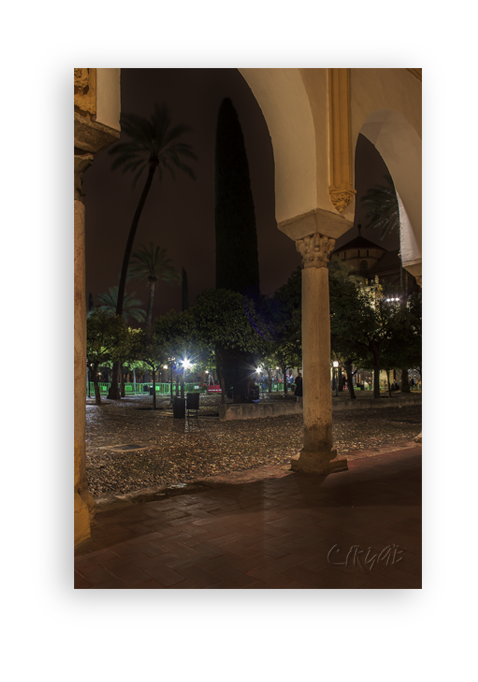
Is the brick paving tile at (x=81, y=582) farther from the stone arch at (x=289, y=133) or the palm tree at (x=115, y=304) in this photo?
the palm tree at (x=115, y=304)

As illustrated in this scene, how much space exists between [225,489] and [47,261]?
11.1 feet

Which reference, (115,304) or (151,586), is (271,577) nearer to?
(151,586)

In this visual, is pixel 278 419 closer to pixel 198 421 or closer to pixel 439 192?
pixel 198 421

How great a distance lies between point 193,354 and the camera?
757 inches

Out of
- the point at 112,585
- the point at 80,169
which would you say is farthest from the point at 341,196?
the point at 112,585

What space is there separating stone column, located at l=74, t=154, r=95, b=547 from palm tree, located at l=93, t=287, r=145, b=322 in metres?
43.8

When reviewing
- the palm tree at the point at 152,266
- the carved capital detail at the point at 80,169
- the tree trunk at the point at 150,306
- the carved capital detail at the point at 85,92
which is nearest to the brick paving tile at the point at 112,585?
the carved capital detail at the point at 80,169

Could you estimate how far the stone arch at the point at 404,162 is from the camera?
7395 mm

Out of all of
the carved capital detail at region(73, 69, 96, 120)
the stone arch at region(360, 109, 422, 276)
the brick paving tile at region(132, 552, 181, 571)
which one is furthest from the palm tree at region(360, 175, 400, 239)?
the brick paving tile at region(132, 552, 181, 571)

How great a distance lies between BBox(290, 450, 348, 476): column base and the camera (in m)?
5.62

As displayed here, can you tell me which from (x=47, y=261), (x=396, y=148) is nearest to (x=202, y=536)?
(x=47, y=261)

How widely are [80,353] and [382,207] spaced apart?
87.4 feet

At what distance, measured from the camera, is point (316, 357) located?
5918mm

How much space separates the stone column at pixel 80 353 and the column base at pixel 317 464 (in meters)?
3.11
